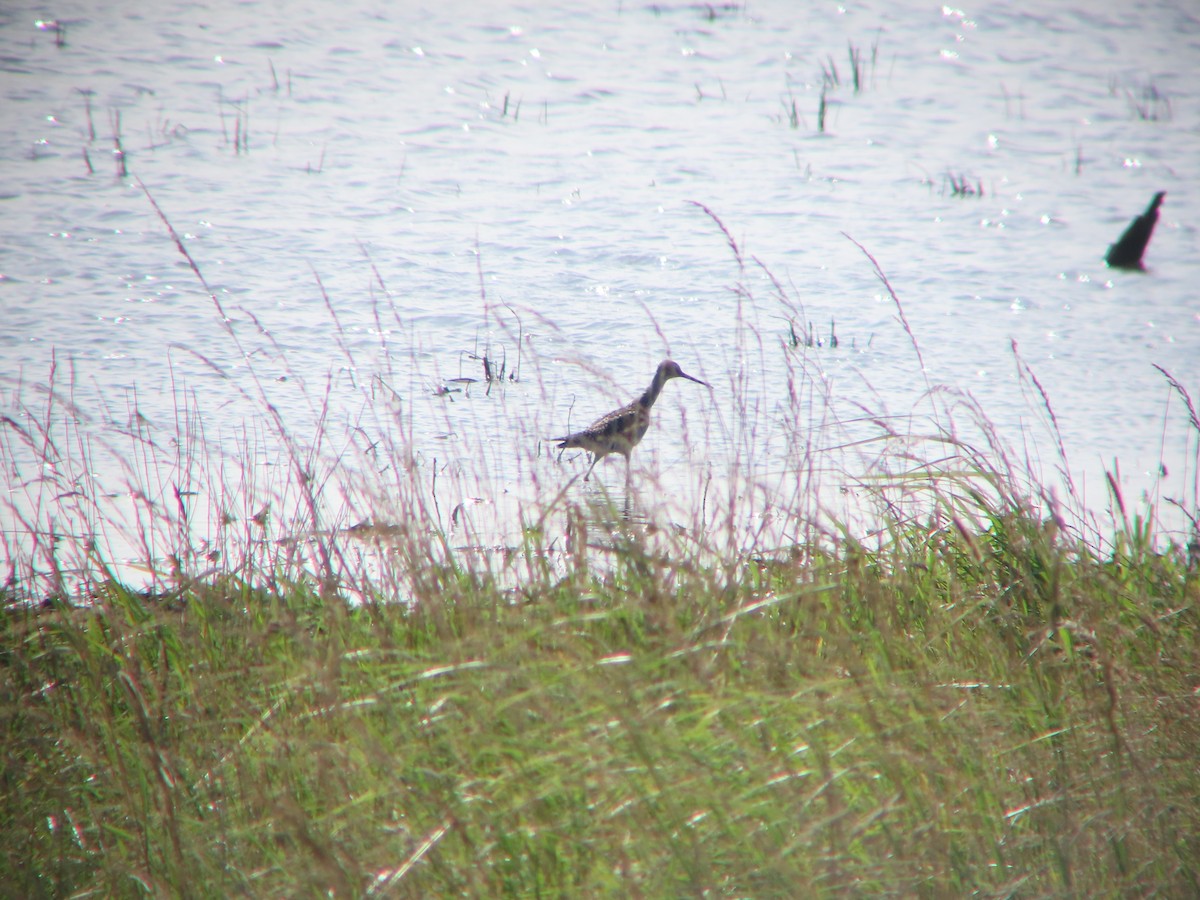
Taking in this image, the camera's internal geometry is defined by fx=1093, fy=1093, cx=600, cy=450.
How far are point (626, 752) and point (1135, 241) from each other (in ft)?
17.6

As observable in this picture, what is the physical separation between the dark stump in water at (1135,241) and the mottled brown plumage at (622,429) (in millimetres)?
3245

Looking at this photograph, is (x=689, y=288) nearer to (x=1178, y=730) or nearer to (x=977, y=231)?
(x=977, y=231)

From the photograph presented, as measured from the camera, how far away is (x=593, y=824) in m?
1.80

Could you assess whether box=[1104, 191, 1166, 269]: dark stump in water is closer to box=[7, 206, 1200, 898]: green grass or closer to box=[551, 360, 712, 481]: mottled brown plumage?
box=[551, 360, 712, 481]: mottled brown plumage

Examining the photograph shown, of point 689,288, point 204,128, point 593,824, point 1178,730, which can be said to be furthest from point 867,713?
point 204,128

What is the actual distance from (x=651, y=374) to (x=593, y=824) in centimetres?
310

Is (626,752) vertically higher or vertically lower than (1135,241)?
lower

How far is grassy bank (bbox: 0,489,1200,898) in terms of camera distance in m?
1.74

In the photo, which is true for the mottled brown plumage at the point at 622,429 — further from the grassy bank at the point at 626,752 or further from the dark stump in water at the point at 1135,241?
the dark stump in water at the point at 1135,241

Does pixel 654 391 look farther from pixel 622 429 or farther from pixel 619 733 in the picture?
pixel 619 733

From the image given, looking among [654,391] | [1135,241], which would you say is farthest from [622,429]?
[1135,241]

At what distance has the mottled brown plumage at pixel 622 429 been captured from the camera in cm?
370

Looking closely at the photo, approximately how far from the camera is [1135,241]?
600 centimetres

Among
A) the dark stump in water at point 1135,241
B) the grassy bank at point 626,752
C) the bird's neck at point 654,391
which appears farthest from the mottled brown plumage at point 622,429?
the dark stump in water at point 1135,241
